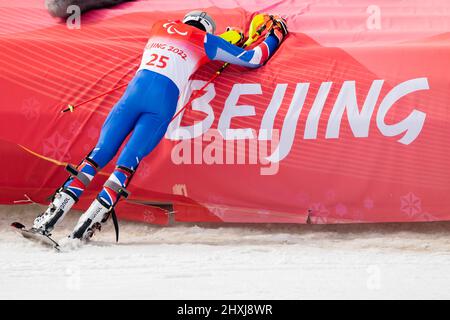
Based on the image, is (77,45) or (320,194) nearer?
(320,194)

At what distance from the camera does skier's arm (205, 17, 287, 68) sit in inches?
164

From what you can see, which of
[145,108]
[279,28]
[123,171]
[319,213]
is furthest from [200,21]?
[319,213]

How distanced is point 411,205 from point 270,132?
2.51 feet

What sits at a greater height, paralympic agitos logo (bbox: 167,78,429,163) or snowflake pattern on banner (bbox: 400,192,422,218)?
paralympic agitos logo (bbox: 167,78,429,163)

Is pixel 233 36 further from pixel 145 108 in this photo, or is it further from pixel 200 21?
pixel 145 108

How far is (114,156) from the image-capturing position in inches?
164

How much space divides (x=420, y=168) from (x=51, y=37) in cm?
205

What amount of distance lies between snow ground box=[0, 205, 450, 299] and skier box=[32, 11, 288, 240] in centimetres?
20

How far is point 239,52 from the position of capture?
4215 mm

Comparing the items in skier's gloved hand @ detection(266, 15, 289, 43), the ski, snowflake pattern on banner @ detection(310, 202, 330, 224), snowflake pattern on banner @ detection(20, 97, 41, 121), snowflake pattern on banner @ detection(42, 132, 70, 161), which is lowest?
the ski

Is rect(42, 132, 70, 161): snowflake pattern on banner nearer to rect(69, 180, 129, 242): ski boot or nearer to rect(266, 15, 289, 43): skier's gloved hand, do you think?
rect(69, 180, 129, 242): ski boot

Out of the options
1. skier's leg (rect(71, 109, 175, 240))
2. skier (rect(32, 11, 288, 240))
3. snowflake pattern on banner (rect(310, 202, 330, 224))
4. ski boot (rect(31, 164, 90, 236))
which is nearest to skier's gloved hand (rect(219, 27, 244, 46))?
skier (rect(32, 11, 288, 240))

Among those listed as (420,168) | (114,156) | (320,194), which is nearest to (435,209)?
(420,168)
